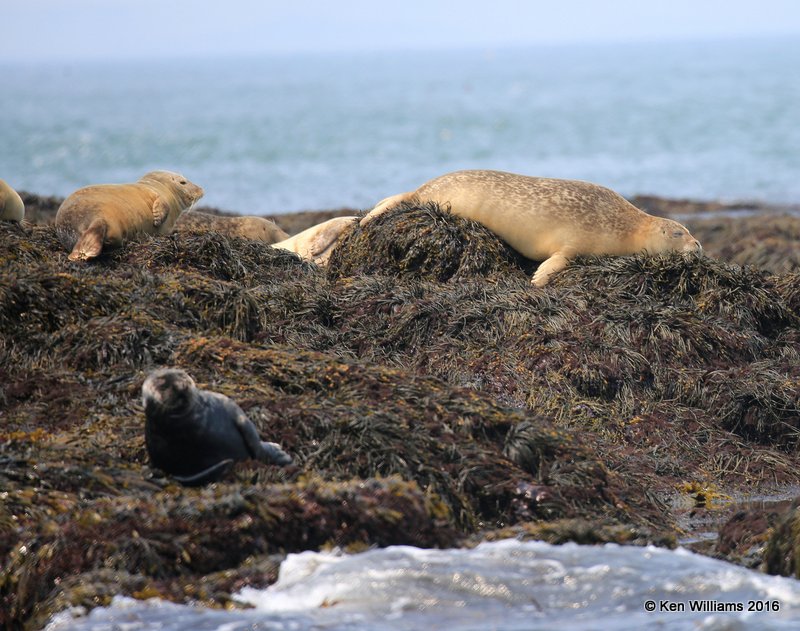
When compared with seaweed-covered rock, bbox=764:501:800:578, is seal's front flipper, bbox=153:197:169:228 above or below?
above

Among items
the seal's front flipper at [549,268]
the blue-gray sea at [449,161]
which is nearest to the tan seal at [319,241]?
the seal's front flipper at [549,268]

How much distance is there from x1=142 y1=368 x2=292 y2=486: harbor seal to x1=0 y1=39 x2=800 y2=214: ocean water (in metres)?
20.2

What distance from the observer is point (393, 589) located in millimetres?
3357

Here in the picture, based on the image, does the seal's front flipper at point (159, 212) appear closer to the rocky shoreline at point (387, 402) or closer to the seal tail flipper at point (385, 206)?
the rocky shoreline at point (387, 402)

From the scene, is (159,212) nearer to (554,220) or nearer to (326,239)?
(326,239)

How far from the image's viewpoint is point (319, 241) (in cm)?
856

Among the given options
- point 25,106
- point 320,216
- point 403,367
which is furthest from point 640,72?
point 403,367

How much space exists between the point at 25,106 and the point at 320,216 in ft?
240

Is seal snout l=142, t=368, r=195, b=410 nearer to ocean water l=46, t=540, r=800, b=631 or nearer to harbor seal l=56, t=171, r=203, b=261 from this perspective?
ocean water l=46, t=540, r=800, b=631

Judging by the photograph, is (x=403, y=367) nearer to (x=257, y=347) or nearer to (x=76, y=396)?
(x=257, y=347)

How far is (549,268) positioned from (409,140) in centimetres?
4226

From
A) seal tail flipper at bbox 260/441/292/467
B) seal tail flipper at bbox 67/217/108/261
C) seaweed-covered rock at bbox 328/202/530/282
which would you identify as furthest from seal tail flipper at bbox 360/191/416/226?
seal tail flipper at bbox 260/441/292/467

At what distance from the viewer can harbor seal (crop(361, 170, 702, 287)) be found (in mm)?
7328

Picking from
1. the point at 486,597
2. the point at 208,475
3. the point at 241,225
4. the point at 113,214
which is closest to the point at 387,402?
the point at 208,475
